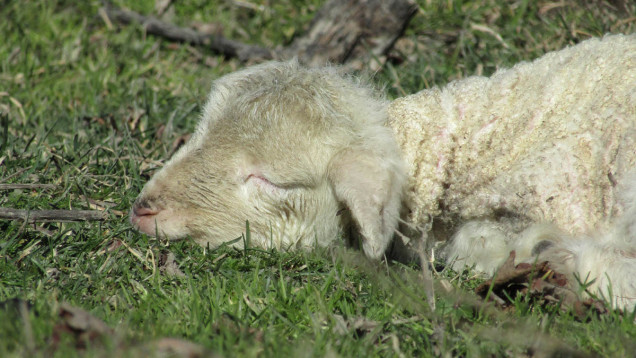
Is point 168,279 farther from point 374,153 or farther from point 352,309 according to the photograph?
point 374,153

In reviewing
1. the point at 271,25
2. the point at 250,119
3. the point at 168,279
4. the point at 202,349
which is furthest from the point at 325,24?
the point at 202,349

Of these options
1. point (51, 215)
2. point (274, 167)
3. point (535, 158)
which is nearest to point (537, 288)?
point (535, 158)

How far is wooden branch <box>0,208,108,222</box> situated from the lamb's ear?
53.5 inches

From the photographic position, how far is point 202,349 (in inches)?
94.8

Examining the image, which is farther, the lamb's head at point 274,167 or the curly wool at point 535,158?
the lamb's head at point 274,167

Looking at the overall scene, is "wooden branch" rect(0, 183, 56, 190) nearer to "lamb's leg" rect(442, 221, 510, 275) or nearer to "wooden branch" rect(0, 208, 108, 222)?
"wooden branch" rect(0, 208, 108, 222)

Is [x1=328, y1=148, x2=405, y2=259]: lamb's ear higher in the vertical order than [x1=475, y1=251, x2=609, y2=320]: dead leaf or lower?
higher

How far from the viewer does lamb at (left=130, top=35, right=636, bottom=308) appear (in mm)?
3309

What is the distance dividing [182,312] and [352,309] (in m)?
0.77

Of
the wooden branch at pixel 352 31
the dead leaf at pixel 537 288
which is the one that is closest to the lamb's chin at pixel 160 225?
the dead leaf at pixel 537 288

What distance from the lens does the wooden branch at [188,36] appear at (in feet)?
21.7

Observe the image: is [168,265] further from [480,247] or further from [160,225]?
[480,247]

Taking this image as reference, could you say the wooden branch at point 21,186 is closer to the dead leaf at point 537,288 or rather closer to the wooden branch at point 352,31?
the dead leaf at point 537,288

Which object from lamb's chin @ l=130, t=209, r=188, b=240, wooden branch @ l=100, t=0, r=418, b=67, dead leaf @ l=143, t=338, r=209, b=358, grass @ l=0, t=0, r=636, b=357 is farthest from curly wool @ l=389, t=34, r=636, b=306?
wooden branch @ l=100, t=0, r=418, b=67
